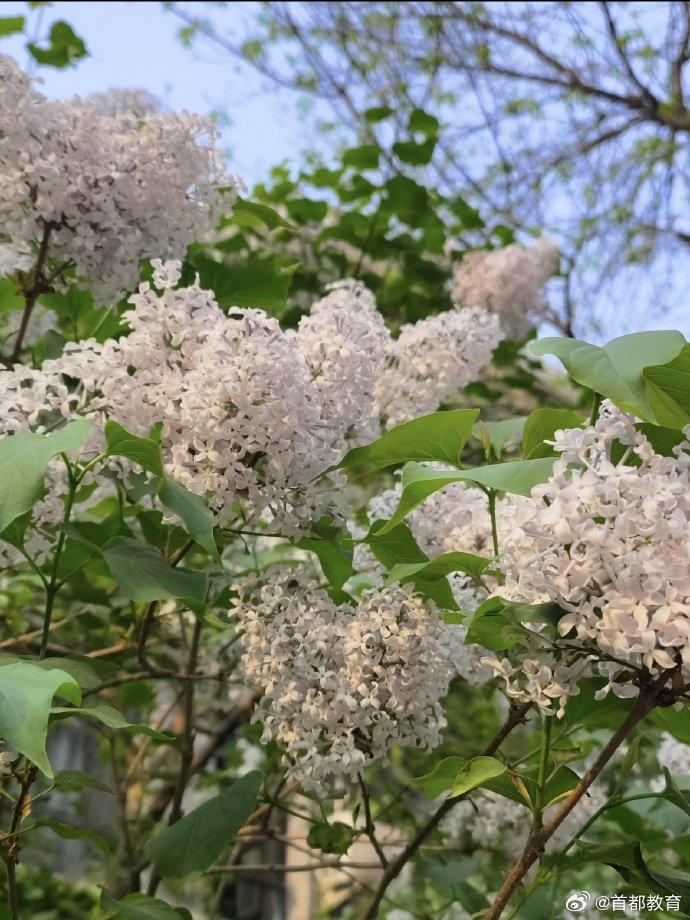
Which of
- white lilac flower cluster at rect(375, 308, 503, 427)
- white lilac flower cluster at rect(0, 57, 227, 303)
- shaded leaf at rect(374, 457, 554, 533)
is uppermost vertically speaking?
white lilac flower cluster at rect(0, 57, 227, 303)

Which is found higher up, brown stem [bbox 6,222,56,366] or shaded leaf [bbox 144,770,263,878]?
brown stem [bbox 6,222,56,366]

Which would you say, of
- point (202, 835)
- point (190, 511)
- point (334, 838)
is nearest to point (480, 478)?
point (190, 511)

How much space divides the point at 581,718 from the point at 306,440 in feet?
1.40

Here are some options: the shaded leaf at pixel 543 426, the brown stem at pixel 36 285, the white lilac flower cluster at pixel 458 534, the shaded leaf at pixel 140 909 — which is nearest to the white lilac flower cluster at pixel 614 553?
the shaded leaf at pixel 543 426

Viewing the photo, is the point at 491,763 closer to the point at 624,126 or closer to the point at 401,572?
the point at 401,572

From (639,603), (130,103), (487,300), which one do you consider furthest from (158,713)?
(639,603)

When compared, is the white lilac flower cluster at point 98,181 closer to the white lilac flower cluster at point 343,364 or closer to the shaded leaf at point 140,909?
the white lilac flower cluster at point 343,364

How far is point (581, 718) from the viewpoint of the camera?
3.48 ft

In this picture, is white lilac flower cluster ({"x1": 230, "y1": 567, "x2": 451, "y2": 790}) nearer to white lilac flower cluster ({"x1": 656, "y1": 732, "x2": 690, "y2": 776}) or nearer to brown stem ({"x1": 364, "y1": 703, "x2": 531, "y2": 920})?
brown stem ({"x1": 364, "y1": 703, "x2": 531, "y2": 920})

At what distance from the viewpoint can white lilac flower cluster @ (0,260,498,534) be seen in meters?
0.91

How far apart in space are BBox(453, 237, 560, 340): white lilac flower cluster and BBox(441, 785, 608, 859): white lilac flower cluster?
1085 mm

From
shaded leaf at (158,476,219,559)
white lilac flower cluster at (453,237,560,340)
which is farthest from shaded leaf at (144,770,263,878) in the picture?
white lilac flower cluster at (453,237,560,340)

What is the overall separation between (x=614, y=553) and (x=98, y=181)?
770 mm

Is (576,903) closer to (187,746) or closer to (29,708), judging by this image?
(187,746)
